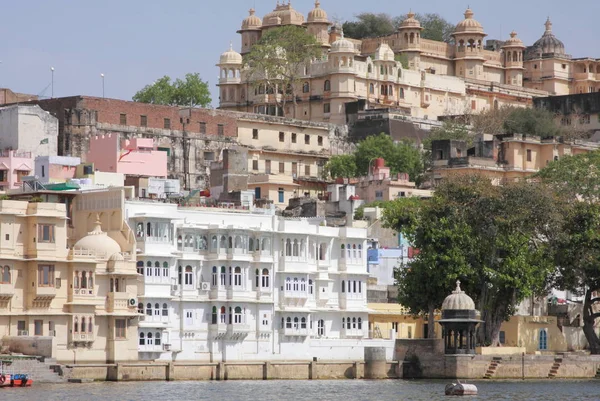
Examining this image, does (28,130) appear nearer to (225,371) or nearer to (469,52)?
(225,371)

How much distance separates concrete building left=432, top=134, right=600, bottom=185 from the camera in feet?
443

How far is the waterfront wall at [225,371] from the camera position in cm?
7638

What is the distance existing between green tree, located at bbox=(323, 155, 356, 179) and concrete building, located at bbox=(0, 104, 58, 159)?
27869mm

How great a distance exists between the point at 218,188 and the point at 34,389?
36.7 m

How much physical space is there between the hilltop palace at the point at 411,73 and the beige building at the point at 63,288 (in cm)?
7098

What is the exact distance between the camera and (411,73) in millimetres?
160500

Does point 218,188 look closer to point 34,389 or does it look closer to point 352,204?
point 352,204

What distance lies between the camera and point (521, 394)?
7825 centimetres

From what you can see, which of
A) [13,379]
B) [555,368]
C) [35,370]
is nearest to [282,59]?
[555,368]

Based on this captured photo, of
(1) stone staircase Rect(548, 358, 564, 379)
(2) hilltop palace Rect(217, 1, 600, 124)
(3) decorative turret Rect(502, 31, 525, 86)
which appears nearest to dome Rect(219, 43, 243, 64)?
(2) hilltop palace Rect(217, 1, 600, 124)

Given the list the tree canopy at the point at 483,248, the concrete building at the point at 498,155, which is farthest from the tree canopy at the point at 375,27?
the tree canopy at the point at 483,248

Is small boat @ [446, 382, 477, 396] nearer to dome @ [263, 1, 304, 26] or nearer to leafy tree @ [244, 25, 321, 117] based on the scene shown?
leafy tree @ [244, 25, 321, 117]

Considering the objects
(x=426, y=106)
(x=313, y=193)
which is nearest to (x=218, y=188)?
(x=313, y=193)

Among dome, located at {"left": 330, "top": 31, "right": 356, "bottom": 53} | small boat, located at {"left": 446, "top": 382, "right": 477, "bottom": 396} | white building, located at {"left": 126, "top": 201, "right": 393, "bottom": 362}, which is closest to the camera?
small boat, located at {"left": 446, "top": 382, "right": 477, "bottom": 396}
